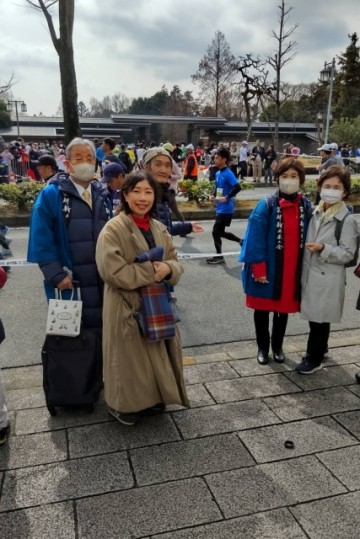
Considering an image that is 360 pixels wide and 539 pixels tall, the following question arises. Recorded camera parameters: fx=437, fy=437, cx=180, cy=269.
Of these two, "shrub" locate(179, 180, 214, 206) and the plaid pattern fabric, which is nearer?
the plaid pattern fabric

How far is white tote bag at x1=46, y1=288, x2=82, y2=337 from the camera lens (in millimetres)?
2861

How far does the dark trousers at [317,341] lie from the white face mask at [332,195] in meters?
1.02

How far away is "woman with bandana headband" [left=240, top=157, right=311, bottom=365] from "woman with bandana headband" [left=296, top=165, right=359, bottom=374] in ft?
0.29

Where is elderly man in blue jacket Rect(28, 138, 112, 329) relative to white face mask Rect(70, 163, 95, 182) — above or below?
below

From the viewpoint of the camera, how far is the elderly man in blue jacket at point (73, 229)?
115 inches

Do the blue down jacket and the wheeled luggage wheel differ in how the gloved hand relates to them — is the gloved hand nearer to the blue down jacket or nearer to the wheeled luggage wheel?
the blue down jacket

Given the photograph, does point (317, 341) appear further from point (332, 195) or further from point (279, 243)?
point (332, 195)

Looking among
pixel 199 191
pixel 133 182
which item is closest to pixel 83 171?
pixel 133 182

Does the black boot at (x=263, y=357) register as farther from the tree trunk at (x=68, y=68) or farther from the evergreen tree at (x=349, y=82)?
the evergreen tree at (x=349, y=82)

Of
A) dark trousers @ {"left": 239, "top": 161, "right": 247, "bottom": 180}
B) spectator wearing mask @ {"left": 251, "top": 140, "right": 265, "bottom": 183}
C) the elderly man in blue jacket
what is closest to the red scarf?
the elderly man in blue jacket

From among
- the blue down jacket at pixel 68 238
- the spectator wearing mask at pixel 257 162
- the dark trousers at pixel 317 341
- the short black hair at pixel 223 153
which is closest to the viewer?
the blue down jacket at pixel 68 238

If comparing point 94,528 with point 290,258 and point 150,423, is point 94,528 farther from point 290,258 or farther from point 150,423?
point 290,258

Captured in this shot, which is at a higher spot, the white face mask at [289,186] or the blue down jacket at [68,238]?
the white face mask at [289,186]

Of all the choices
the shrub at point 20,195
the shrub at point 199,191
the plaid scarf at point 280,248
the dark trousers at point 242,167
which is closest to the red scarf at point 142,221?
the plaid scarf at point 280,248
